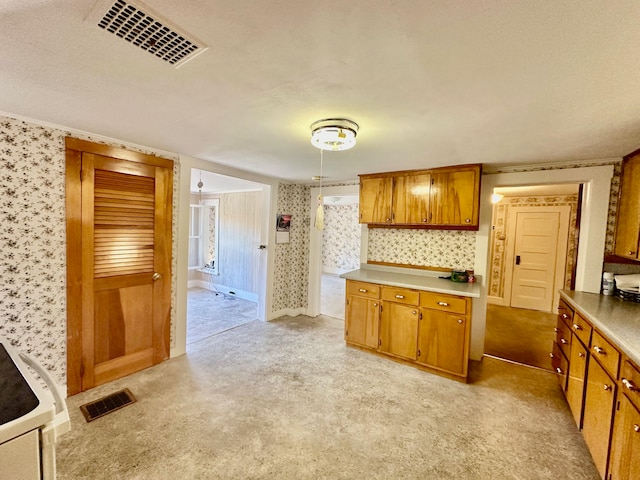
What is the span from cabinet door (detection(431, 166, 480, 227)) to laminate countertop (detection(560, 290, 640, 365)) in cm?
109

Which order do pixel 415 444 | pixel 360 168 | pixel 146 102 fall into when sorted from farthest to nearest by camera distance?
pixel 360 168, pixel 415 444, pixel 146 102

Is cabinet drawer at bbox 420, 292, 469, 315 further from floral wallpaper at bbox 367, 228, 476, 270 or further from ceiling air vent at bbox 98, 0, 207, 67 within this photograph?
ceiling air vent at bbox 98, 0, 207, 67

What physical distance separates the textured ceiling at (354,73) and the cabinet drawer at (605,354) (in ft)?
4.52

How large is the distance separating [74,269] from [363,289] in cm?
281

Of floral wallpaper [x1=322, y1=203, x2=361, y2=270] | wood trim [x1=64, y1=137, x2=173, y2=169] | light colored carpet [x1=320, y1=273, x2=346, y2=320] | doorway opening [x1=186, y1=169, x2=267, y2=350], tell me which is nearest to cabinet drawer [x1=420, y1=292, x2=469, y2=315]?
light colored carpet [x1=320, y1=273, x2=346, y2=320]

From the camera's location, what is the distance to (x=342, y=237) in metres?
8.54

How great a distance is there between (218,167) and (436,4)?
2961mm

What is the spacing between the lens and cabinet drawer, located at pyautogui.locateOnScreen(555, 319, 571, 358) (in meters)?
2.32

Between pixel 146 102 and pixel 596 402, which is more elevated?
pixel 146 102

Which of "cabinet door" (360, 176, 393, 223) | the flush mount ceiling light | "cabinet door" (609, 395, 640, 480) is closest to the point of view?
"cabinet door" (609, 395, 640, 480)

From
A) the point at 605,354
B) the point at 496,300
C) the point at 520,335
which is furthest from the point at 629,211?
the point at 496,300

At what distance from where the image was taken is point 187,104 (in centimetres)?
169

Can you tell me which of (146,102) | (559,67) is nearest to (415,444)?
(559,67)

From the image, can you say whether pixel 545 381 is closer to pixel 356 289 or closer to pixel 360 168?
pixel 356 289
